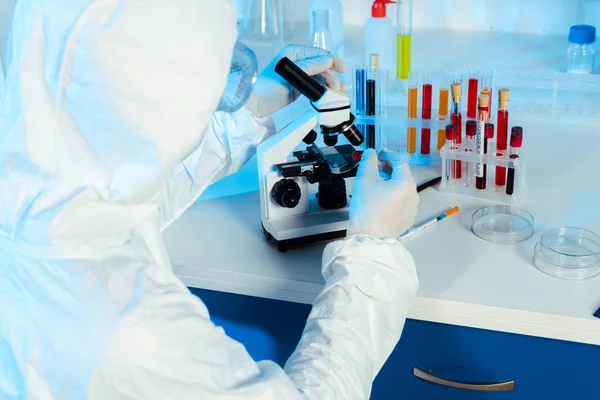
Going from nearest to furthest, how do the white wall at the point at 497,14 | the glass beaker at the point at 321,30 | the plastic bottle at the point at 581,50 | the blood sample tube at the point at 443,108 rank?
the blood sample tube at the point at 443,108 < the plastic bottle at the point at 581,50 < the glass beaker at the point at 321,30 < the white wall at the point at 497,14

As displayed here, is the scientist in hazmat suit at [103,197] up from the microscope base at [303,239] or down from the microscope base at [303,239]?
up

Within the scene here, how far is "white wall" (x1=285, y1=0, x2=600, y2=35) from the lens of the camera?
223 cm

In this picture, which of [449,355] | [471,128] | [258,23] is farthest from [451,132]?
[258,23]

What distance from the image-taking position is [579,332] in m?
1.21

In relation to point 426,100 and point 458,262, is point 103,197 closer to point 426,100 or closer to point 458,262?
point 458,262

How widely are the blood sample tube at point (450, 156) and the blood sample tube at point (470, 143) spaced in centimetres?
2

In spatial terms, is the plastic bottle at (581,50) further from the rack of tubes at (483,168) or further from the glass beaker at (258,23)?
the glass beaker at (258,23)

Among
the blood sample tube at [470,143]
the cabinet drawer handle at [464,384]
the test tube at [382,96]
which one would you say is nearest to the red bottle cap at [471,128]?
the blood sample tube at [470,143]

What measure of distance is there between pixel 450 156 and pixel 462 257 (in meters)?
0.26

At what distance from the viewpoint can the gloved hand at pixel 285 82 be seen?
157 centimetres

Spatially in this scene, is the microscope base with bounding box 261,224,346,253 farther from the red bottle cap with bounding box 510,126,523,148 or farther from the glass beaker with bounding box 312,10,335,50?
the glass beaker with bounding box 312,10,335,50

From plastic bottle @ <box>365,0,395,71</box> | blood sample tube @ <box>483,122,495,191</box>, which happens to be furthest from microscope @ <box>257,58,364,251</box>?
plastic bottle @ <box>365,0,395,71</box>

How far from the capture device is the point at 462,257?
1366 millimetres

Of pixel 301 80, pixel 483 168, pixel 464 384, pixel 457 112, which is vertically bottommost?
pixel 464 384
